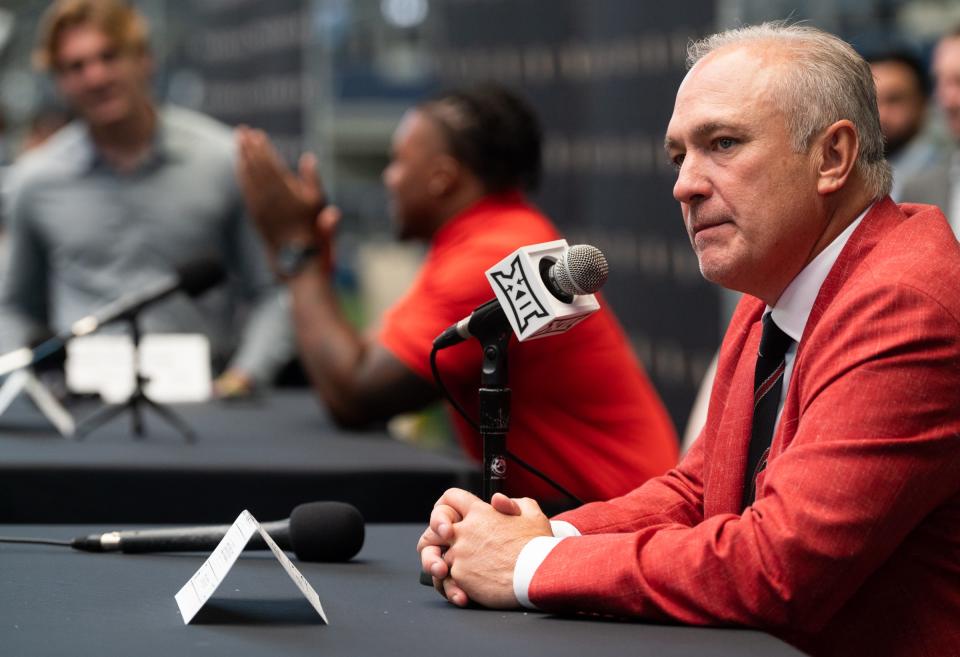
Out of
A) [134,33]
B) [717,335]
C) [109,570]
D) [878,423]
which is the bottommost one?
[717,335]

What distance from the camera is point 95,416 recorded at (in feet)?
10.1

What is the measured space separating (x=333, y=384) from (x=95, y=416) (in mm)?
580

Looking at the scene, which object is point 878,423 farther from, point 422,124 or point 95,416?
point 95,416

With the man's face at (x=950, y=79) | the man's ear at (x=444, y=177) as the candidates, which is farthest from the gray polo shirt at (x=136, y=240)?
the man's face at (x=950, y=79)

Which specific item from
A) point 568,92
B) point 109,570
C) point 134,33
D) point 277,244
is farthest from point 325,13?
point 109,570

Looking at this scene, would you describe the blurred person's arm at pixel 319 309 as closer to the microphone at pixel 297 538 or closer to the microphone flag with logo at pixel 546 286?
the microphone at pixel 297 538

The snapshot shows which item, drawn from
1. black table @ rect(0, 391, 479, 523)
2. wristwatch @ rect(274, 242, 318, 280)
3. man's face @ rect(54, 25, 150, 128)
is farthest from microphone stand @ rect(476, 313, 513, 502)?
man's face @ rect(54, 25, 150, 128)

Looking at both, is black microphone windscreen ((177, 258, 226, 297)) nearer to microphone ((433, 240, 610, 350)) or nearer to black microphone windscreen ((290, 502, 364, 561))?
black microphone windscreen ((290, 502, 364, 561))

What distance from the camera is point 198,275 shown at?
9.27ft

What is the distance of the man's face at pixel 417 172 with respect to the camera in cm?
302

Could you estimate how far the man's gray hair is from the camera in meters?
1.47

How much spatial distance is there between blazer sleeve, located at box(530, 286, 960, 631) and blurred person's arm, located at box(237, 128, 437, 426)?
4.79ft

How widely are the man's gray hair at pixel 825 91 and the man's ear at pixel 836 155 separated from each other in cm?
1

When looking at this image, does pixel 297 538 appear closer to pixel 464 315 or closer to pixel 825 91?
pixel 825 91
